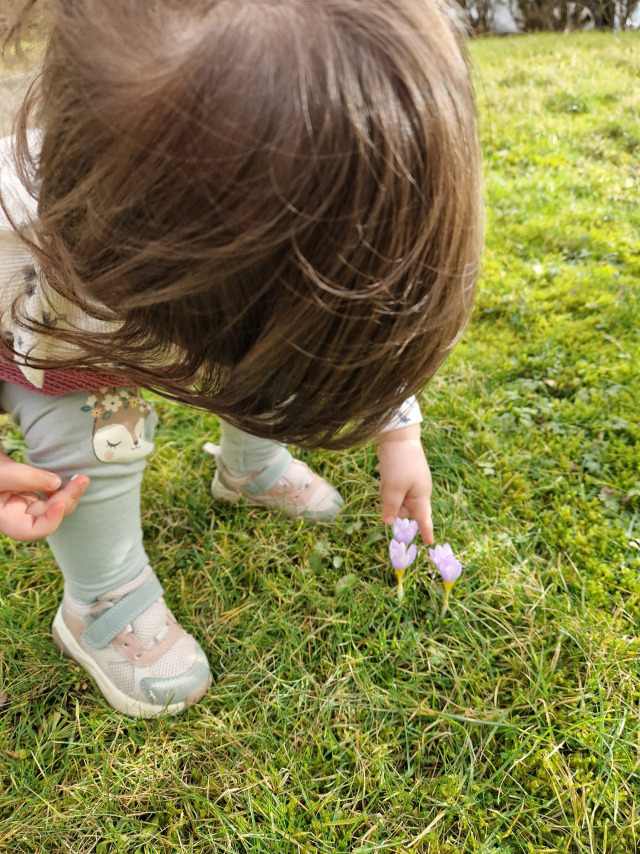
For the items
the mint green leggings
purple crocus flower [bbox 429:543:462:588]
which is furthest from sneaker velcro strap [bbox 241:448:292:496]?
purple crocus flower [bbox 429:543:462:588]

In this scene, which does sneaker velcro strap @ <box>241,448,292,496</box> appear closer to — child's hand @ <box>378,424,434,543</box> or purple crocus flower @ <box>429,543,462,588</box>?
child's hand @ <box>378,424,434,543</box>

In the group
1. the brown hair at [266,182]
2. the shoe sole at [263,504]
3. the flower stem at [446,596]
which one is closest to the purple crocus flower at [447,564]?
the flower stem at [446,596]

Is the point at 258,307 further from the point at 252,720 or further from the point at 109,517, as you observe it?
the point at 252,720

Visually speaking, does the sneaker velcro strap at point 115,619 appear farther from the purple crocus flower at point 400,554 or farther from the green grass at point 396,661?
the purple crocus flower at point 400,554

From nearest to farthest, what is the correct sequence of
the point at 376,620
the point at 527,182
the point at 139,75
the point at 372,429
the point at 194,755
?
the point at 139,75 → the point at 372,429 → the point at 194,755 → the point at 376,620 → the point at 527,182

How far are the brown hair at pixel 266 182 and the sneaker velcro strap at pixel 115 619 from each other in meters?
0.79

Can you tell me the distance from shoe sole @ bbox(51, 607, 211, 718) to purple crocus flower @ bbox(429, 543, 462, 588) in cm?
60

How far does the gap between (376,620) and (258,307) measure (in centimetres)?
103

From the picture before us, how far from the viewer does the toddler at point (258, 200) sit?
746 mm

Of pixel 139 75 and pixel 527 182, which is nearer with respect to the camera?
pixel 139 75

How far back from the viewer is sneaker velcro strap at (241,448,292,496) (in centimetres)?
190

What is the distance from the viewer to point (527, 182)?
3.46 m

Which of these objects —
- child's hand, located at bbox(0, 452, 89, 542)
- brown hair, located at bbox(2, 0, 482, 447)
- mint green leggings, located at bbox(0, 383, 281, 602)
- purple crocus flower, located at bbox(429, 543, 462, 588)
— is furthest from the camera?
purple crocus flower, located at bbox(429, 543, 462, 588)

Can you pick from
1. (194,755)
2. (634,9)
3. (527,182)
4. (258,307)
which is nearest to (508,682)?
(194,755)
